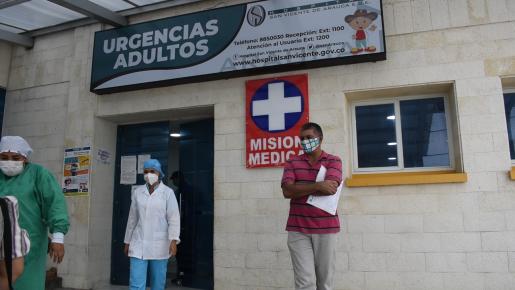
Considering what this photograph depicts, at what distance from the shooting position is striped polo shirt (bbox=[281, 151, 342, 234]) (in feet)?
10.5

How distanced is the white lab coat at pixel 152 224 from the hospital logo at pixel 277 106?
1.42 meters

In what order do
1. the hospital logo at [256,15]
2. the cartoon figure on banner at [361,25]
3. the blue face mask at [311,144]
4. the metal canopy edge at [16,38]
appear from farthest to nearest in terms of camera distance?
the metal canopy edge at [16,38], the hospital logo at [256,15], the cartoon figure on banner at [361,25], the blue face mask at [311,144]

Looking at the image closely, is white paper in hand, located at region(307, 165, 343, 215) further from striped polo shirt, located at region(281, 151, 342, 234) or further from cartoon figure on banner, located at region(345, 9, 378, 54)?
cartoon figure on banner, located at region(345, 9, 378, 54)

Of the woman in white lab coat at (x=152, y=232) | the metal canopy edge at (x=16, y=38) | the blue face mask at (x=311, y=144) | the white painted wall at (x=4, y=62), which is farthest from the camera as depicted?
the white painted wall at (x=4, y=62)

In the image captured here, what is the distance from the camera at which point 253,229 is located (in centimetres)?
496

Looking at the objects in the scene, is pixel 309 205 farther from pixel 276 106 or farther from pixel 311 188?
pixel 276 106

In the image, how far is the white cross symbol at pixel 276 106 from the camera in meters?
5.00

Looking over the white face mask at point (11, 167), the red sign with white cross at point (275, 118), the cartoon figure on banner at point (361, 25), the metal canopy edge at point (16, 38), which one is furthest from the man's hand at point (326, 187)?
the metal canopy edge at point (16, 38)

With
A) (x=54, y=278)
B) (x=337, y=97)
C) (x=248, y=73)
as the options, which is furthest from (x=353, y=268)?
(x=54, y=278)

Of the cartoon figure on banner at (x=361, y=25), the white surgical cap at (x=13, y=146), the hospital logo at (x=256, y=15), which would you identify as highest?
the hospital logo at (x=256, y=15)

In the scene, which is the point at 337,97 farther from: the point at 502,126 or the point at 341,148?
the point at 502,126

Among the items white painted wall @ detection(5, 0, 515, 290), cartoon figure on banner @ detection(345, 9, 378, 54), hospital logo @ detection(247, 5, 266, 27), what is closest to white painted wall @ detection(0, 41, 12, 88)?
white painted wall @ detection(5, 0, 515, 290)

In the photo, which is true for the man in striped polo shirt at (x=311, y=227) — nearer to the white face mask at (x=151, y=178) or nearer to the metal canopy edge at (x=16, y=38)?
the white face mask at (x=151, y=178)

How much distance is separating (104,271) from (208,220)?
5.39ft
